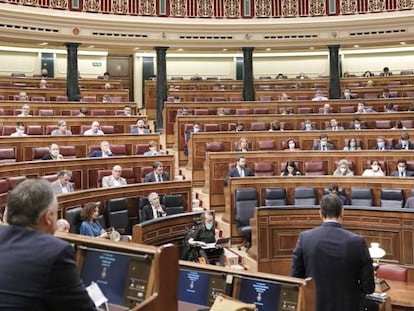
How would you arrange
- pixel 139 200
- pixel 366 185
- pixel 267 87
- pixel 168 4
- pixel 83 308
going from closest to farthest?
1. pixel 83 308
2. pixel 139 200
3. pixel 366 185
4. pixel 168 4
5. pixel 267 87

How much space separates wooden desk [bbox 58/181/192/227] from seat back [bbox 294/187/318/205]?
57.2 inches

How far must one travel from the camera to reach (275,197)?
277 inches

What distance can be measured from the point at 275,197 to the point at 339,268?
4427mm

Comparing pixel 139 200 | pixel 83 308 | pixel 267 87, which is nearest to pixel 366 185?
pixel 139 200

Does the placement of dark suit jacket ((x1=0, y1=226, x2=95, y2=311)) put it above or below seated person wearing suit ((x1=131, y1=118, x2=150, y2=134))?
below

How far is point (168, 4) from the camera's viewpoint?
13.4 m

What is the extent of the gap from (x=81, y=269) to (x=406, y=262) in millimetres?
4416

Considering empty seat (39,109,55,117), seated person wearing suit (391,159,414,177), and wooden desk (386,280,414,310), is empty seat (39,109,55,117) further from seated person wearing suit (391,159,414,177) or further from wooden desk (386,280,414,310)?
wooden desk (386,280,414,310)

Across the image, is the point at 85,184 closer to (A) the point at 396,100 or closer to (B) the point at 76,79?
(B) the point at 76,79

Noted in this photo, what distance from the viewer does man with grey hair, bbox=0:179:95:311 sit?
138 centimetres

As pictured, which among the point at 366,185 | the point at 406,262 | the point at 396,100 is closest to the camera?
the point at 406,262

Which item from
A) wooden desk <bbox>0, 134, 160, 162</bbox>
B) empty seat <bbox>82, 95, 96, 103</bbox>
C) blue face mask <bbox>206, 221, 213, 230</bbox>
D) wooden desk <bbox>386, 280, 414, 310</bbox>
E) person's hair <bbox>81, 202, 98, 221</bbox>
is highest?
empty seat <bbox>82, 95, 96, 103</bbox>

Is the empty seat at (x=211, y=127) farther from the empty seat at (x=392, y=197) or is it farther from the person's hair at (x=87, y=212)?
the person's hair at (x=87, y=212)

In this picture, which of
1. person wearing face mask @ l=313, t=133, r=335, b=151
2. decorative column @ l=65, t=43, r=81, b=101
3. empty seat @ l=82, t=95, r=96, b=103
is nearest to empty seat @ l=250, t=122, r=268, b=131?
person wearing face mask @ l=313, t=133, r=335, b=151
